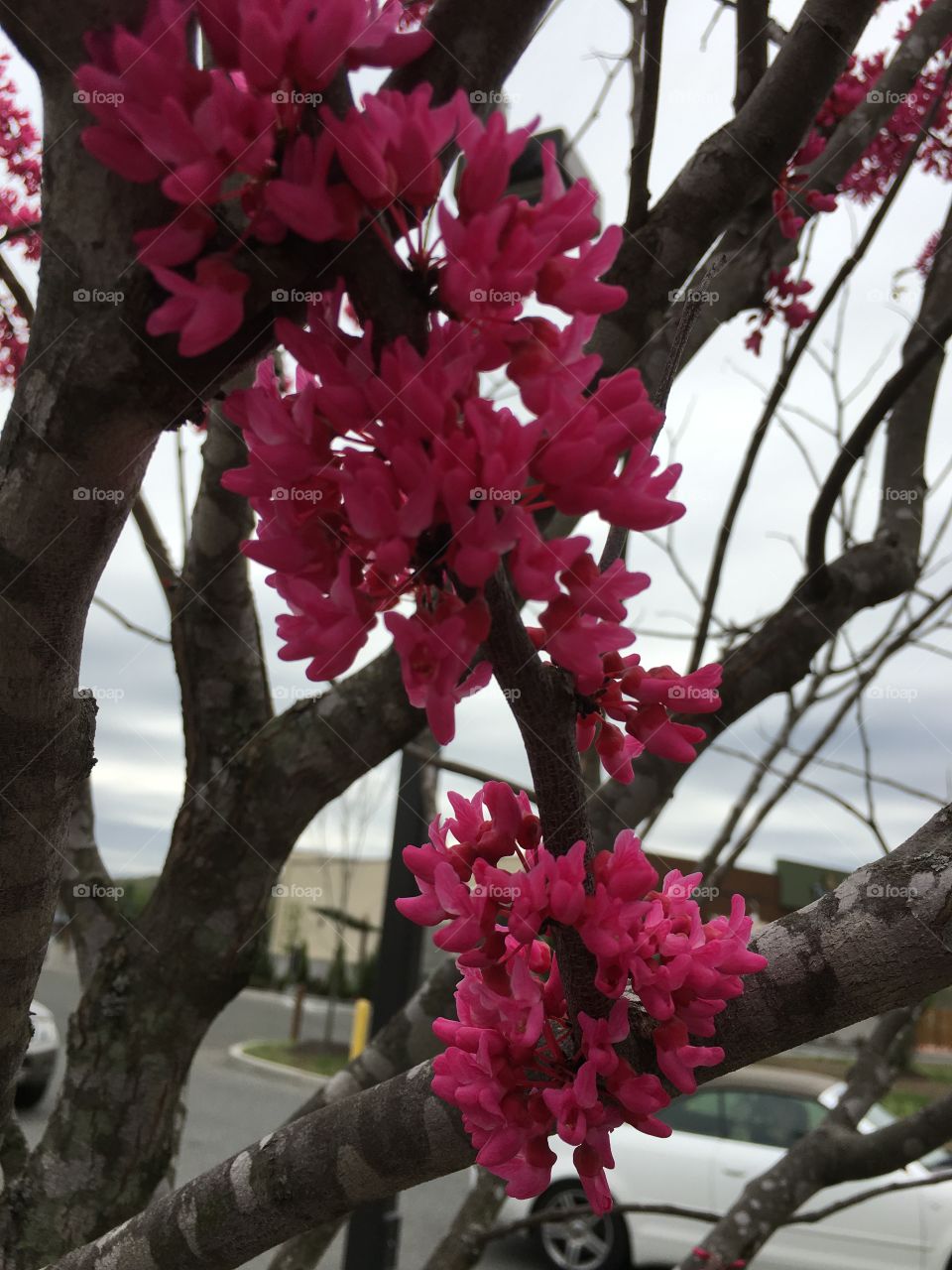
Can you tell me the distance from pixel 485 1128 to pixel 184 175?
797 millimetres

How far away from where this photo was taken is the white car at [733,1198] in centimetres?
614

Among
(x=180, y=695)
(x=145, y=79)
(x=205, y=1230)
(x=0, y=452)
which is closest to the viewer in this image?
(x=145, y=79)

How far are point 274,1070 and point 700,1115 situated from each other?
775 cm

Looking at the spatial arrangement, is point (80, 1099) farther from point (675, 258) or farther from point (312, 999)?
point (312, 999)

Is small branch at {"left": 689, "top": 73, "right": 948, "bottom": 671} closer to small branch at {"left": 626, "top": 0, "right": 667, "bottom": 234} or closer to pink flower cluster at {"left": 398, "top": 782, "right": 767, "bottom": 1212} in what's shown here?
small branch at {"left": 626, "top": 0, "right": 667, "bottom": 234}

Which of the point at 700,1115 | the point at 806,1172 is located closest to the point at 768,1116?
the point at 700,1115

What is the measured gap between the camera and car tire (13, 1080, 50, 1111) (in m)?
9.12

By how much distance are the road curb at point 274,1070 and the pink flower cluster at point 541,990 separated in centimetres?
1192

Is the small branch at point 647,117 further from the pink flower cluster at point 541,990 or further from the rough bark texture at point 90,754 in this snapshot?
the pink flower cluster at point 541,990

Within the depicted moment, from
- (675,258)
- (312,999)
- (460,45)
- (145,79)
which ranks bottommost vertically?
(312,999)

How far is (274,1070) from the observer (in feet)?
42.0

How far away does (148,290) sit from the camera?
0.73 metres

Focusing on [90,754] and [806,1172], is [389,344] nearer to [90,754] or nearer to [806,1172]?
[90,754]

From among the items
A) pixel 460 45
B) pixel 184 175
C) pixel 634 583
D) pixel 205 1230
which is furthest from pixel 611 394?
pixel 205 1230
